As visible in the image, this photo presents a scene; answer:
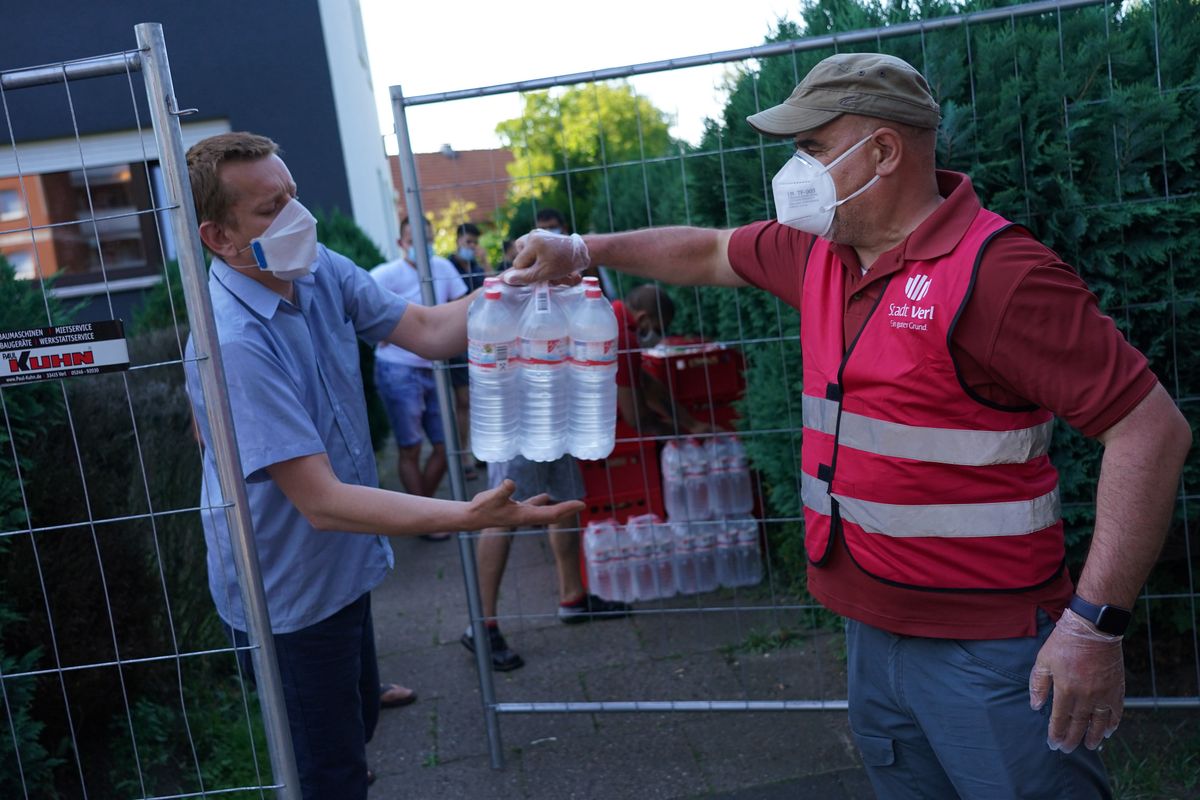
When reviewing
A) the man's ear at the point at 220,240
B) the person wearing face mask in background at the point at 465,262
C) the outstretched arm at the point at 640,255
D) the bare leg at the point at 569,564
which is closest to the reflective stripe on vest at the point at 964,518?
the outstretched arm at the point at 640,255

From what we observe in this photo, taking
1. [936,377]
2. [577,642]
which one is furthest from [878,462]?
[577,642]

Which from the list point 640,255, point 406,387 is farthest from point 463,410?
point 640,255

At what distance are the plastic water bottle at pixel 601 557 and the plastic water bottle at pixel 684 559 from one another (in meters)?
0.30

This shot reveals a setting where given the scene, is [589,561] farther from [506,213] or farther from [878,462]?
[878,462]

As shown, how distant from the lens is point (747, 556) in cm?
472

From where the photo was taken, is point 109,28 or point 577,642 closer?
point 577,642

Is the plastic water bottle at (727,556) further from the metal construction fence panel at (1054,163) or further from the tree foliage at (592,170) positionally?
the tree foliage at (592,170)

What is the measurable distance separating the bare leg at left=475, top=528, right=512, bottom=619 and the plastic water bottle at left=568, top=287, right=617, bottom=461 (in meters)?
1.94

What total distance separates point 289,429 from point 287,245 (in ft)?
1.62

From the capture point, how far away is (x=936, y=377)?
1.99m

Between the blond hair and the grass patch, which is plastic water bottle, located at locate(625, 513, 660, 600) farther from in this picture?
the blond hair

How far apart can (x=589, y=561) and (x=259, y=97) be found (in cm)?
838

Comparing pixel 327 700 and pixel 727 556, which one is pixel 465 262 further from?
pixel 327 700

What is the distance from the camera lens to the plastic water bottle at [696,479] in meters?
4.81
